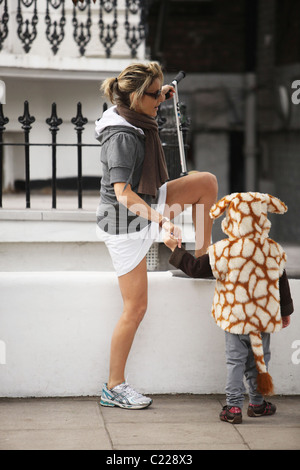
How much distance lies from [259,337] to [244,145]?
36.4ft

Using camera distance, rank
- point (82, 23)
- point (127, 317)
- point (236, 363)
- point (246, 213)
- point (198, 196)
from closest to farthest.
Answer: point (246, 213) < point (236, 363) < point (127, 317) < point (198, 196) < point (82, 23)

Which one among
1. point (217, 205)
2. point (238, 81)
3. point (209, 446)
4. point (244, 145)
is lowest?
point (209, 446)

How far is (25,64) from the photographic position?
946cm

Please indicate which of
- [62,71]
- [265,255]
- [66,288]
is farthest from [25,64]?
[265,255]

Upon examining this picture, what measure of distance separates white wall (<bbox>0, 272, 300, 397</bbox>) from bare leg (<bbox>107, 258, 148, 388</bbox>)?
0.18m

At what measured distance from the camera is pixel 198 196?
4383 mm

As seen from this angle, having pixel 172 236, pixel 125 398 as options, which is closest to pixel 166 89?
pixel 172 236

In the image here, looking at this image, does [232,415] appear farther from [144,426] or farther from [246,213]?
[246,213]

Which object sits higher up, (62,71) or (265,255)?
(62,71)

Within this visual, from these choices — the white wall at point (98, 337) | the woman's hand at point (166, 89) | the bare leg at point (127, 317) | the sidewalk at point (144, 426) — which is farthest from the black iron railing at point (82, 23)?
the sidewalk at point (144, 426)

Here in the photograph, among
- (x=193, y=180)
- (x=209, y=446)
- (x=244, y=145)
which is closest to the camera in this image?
(x=209, y=446)

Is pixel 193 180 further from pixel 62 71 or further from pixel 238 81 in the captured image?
pixel 238 81

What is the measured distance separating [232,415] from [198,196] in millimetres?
1278

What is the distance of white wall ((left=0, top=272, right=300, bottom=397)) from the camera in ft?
14.5
